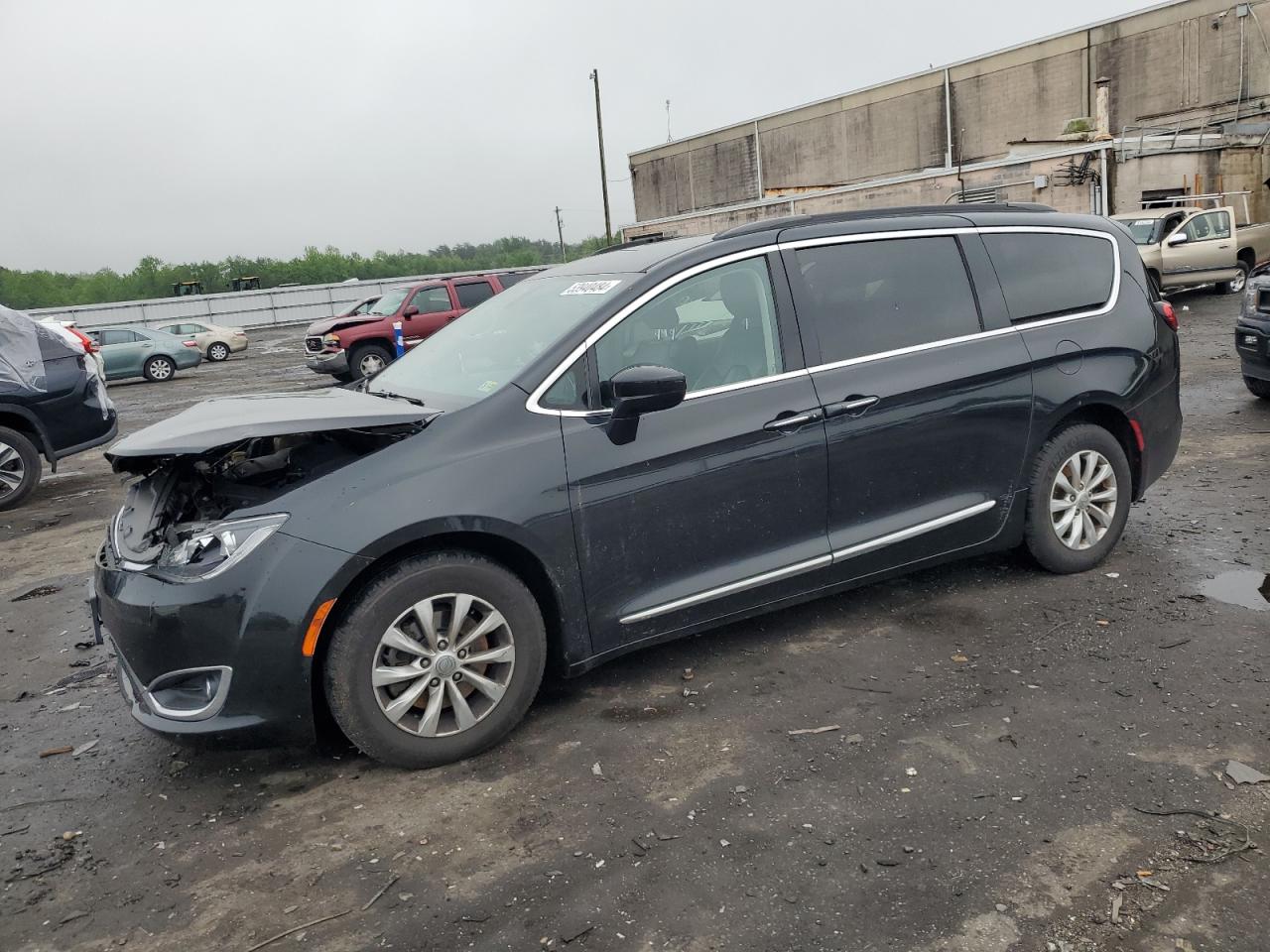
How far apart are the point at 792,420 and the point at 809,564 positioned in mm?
606

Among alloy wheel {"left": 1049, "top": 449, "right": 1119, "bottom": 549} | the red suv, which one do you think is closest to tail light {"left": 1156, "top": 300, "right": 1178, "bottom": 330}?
alloy wheel {"left": 1049, "top": 449, "right": 1119, "bottom": 549}

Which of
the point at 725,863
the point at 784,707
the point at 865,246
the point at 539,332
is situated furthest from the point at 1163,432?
the point at 725,863

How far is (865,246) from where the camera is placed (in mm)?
4457

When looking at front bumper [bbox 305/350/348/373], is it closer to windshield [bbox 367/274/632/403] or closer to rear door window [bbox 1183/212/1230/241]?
windshield [bbox 367/274/632/403]

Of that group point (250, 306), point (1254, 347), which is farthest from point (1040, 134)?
point (250, 306)

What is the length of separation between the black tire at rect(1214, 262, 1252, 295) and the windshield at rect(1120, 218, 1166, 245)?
5.19 ft

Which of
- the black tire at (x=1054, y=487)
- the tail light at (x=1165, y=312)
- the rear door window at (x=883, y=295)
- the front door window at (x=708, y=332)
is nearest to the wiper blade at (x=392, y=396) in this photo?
the front door window at (x=708, y=332)

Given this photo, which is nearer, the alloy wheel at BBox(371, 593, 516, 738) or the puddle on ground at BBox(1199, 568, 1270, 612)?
the alloy wheel at BBox(371, 593, 516, 738)

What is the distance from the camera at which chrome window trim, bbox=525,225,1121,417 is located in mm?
3787

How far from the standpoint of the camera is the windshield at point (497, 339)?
3.97 meters

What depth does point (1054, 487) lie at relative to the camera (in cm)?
483

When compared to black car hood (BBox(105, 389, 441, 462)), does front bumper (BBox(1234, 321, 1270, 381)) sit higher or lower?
lower

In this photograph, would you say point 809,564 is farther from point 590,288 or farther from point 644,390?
point 590,288

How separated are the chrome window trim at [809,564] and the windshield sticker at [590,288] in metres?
1.28
